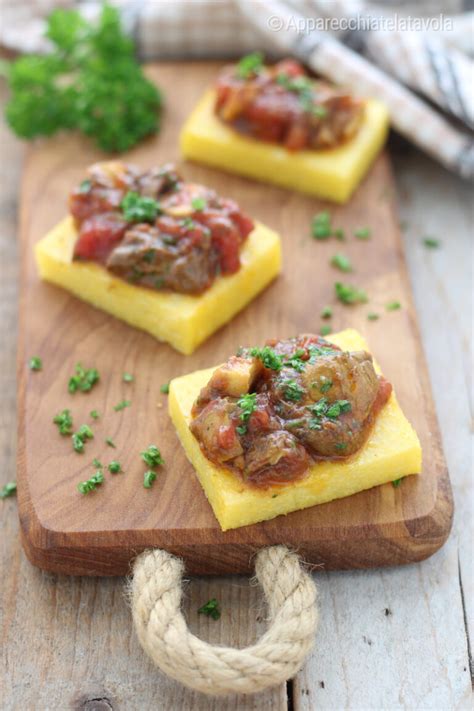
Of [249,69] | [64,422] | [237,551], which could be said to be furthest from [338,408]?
[249,69]

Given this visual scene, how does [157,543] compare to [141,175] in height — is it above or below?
below

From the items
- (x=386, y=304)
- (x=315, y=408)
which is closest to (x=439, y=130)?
(x=386, y=304)

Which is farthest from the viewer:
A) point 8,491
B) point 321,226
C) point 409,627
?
point 321,226

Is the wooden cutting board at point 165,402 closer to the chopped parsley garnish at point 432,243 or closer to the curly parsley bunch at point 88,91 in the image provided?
the curly parsley bunch at point 88,91

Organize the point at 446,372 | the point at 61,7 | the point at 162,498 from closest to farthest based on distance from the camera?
the point at 162,498 < the point at 446,372 < the point at 61,7

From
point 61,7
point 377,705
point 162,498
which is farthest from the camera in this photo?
point 61,7

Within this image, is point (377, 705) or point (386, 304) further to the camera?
point (386, 304)

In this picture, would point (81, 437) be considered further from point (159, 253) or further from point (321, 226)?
point (321, 226)

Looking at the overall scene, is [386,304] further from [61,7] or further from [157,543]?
[61,7]
